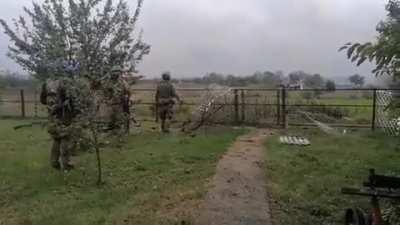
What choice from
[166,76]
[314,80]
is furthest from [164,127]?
[314,80]

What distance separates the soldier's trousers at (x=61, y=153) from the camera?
27.4 feet

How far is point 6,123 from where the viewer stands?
17.7 m

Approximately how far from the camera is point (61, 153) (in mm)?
8484

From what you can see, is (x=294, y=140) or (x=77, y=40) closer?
(x=77, y=40)

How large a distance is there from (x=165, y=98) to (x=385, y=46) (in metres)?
10.6

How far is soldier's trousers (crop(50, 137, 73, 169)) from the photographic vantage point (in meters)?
8.34

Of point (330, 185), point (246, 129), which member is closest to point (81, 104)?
point (330, 185)

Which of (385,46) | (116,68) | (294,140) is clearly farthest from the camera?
(294,140)

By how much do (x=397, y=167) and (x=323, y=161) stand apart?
1358 mm

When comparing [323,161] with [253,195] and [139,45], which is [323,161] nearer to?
[253,195]

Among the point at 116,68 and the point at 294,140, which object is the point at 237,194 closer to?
the point at 116,68

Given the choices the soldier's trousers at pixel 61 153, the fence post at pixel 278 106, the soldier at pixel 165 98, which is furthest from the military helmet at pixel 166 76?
the soldier's trousers at pixel 61 153

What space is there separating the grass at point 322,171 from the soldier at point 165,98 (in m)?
3.00

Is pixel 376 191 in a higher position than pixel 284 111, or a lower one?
higher
